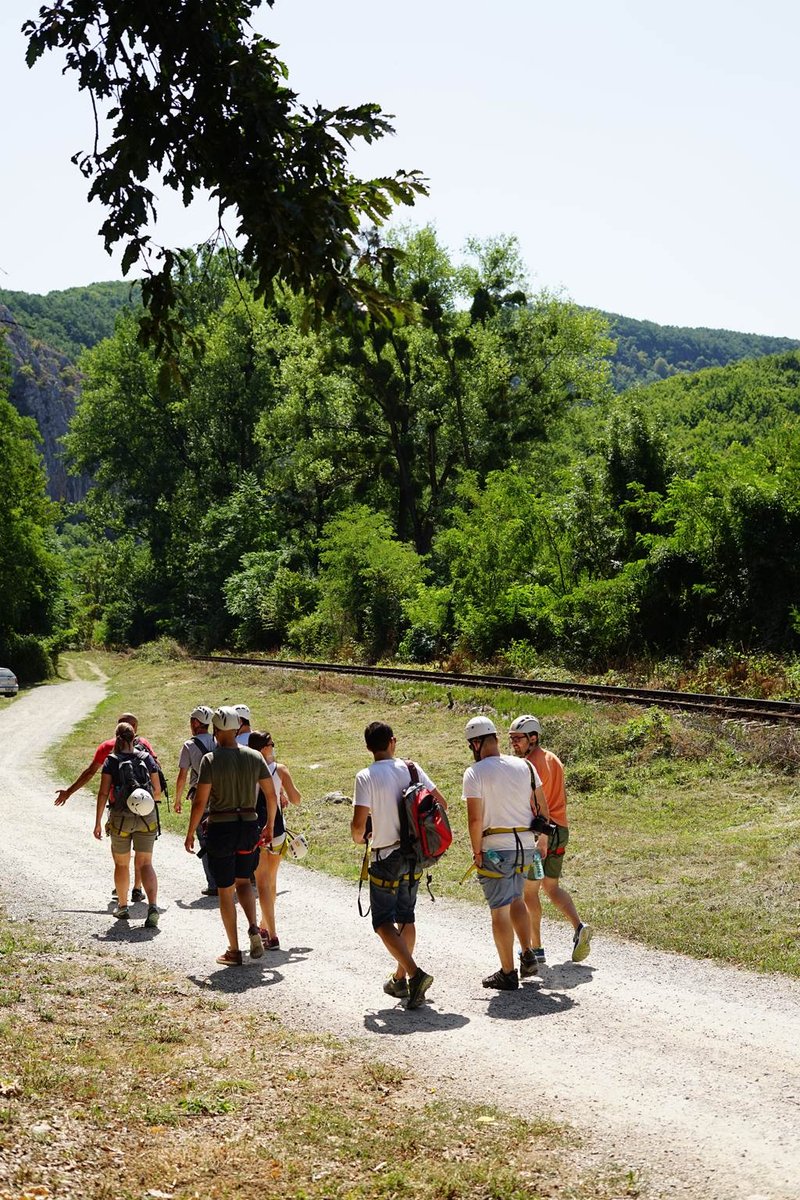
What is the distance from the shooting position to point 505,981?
7965 mm

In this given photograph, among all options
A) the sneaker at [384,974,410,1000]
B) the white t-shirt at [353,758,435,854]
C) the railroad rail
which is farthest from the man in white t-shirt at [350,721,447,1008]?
the railroad rail

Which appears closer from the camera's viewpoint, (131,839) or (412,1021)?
(412,1021)

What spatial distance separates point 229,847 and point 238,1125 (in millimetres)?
2948

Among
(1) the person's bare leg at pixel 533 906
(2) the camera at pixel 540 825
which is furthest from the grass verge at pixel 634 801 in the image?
(2) the camera at pixel 540 825

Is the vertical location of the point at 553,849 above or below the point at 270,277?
below

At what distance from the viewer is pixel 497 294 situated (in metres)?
53.3

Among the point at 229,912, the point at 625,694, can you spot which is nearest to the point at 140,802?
the point at 229,912

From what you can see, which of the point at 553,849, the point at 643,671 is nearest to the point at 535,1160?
the point at 553,849

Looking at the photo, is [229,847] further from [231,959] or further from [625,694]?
[625,694]

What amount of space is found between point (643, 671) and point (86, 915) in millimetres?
17956

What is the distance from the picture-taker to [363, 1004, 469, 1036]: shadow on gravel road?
7.23 m

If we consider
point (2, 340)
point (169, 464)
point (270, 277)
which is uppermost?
point (2, 340)

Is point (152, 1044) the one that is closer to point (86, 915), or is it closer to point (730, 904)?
point (86, 915)

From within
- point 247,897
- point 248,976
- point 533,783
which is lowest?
point 248,976
